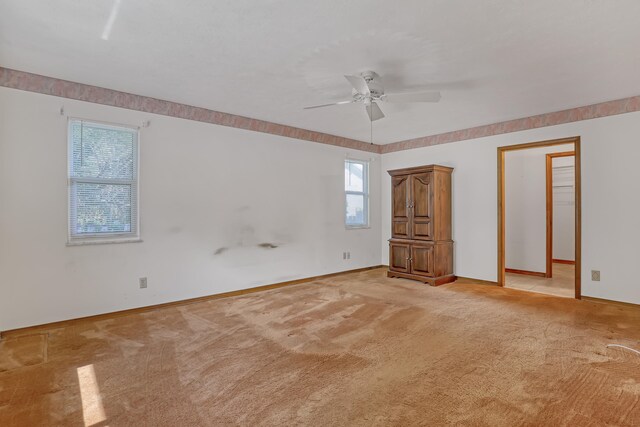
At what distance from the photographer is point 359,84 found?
9.62 ft

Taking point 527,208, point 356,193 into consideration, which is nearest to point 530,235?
point 527,208

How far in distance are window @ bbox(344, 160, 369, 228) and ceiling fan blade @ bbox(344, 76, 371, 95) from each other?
2.95m

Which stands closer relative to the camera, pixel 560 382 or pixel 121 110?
pixel 560 382

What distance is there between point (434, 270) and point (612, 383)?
295cm

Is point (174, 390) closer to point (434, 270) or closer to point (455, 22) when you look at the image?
point (455, 22)

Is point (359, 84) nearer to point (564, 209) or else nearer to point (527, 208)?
point (527, 208)

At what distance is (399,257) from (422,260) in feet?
1.46

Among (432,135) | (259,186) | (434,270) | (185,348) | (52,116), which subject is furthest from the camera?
(432,135)

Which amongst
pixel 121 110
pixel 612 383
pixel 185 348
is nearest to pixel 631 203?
pixel 612 383

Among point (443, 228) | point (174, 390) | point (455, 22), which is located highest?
point (455, 22)

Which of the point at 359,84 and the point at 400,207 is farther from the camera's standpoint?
the point at 400,207

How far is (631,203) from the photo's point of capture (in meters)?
3.89

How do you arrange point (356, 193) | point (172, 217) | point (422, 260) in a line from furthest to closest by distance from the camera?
point (356, 193)
point (422, 260)
point (172, 217)

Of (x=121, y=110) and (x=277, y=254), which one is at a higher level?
(x=121, y=110)
